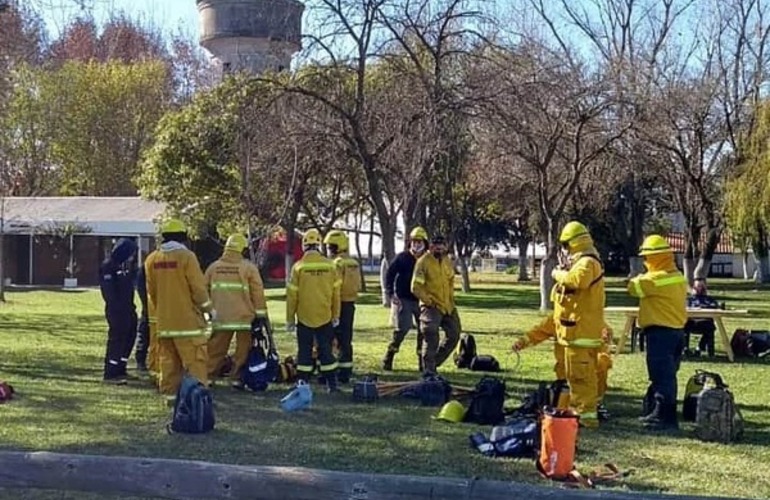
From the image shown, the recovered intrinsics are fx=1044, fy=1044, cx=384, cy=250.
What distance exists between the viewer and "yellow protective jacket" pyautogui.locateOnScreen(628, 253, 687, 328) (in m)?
10.0

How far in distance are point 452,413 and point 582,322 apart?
1.56m

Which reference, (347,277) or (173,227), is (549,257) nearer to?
(347,277)

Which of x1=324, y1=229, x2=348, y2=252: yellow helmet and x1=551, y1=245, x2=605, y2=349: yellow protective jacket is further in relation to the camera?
x1=324, y1=229, x2=348, y2=252: yellow helmet

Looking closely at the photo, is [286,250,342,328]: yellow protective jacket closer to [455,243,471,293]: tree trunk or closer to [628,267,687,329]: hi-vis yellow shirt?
[628,267,687,329]: hi-vis yellow shirt

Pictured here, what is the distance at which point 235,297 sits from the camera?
12.1 metres

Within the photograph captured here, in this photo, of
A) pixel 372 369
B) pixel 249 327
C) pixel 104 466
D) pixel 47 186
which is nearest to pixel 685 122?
pixel 372 369

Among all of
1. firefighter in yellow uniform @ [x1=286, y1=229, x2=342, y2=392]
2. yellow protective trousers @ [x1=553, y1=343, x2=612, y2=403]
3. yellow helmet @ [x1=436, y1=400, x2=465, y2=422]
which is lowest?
yellow helmet @ [x1=436, y1=400, x2=465, y2=422]

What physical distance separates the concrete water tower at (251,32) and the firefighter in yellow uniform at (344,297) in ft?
18.9

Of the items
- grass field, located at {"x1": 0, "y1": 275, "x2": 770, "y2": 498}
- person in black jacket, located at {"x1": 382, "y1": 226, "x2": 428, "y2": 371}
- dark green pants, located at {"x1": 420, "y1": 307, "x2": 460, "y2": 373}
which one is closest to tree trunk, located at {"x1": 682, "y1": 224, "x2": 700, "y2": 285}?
grass field, located at {"x1": 0, "y1": 275, "x2": 770, "y2": 498}

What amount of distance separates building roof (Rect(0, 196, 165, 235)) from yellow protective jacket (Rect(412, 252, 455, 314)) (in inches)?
1214

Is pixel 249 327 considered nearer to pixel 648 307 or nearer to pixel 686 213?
pixel 648 307

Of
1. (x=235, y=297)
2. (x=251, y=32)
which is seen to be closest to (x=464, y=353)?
(x=235, y=297)

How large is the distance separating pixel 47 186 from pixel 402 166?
40921 millimetres

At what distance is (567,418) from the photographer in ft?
25.7
